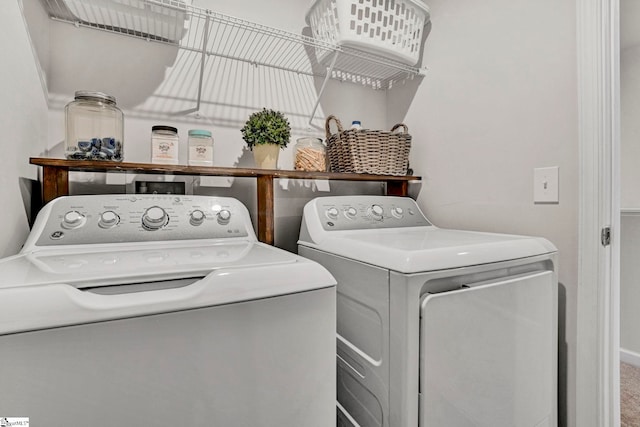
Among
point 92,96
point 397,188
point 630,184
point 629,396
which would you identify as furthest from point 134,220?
point 630,184

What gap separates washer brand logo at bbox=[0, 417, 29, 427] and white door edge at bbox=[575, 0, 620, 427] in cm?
144

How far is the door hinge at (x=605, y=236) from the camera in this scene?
40.5 inches

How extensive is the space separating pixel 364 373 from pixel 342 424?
258 millimetres

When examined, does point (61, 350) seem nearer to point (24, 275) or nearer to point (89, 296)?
point (89, 296)

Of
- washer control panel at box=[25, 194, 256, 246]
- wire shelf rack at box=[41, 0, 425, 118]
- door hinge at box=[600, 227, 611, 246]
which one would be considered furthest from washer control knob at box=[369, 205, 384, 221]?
door hinge at box=[600, 227, 611, 246]

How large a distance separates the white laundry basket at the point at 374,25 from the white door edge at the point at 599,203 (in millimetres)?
656

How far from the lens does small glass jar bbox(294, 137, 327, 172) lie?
142 centimetres

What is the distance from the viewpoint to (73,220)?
3.04 ft

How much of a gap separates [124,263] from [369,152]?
1081mm

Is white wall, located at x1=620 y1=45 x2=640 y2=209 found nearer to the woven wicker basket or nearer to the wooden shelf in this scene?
the wooden shelf

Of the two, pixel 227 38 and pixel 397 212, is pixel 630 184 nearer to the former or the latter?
pixel 397 212

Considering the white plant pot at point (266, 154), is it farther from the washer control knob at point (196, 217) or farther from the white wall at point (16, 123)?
the white wall at point (16, 123)

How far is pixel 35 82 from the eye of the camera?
1015mm

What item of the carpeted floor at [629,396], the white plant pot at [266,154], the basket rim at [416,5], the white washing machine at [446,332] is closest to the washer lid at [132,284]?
the white washing machine at [446,332]
